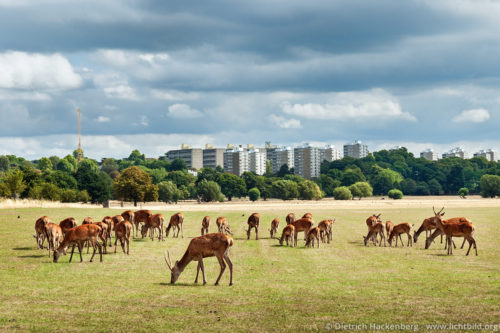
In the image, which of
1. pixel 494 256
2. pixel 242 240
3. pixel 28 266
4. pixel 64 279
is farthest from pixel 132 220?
pixel 494 256

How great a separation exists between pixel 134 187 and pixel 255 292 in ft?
345

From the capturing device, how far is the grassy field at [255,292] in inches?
571

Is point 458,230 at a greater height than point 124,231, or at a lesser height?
lesser

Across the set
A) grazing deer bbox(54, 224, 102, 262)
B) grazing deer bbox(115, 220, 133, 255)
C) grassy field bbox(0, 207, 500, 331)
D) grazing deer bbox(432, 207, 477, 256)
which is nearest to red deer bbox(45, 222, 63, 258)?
grassy field bbox(0, 207, 500, 331)

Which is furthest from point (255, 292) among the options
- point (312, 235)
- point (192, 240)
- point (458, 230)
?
point (458, 230)

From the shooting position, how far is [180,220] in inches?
1582

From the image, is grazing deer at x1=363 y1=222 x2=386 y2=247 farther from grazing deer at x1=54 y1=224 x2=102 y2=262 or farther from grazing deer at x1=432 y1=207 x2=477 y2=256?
grazing deer at x1=54 y1=224 x2=102 y2=262

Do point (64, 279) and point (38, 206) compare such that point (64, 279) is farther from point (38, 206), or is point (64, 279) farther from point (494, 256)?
point (38, 206)

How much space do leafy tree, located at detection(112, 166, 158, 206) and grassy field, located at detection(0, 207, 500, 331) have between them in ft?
298

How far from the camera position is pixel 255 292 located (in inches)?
736

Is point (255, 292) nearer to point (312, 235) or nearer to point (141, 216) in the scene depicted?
point (312, 235)

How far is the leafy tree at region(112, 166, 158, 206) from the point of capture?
120500mm

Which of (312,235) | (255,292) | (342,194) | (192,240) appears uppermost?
(342,194)

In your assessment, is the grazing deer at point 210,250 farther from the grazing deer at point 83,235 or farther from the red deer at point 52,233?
the red deer at point 52,233
